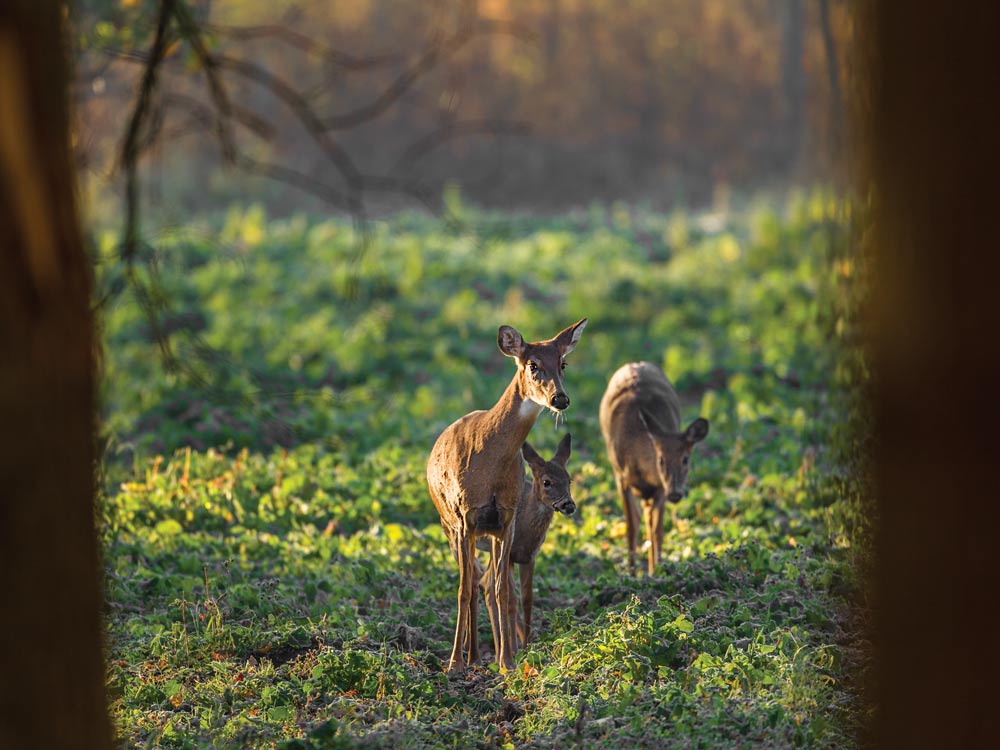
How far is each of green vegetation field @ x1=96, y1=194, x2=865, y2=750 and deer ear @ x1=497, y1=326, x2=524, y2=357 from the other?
142 cm

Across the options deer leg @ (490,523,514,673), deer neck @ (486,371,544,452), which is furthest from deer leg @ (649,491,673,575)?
deer neck @ (486,371,544,452)

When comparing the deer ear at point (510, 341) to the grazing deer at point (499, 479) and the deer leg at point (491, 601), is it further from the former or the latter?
the deer leg at point (491, 601)

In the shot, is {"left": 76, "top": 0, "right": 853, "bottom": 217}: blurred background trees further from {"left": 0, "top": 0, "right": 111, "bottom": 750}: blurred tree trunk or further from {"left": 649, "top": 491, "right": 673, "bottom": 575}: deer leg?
{"left": 0, "top": 0, "right": 111, "bottom": 750}: blurred tree trunk

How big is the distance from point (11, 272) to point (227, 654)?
4.33 metres

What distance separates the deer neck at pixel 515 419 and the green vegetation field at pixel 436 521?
111 centimetres

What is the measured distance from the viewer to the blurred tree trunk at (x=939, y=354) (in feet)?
7.85

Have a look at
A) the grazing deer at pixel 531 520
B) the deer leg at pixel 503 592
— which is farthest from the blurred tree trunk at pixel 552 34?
the deer leg at pixel 503 592

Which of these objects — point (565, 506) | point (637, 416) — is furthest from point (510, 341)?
point (637, 416)

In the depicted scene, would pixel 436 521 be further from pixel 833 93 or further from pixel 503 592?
pixel 833 93

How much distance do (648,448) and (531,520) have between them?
2143 mm

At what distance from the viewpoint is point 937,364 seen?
2.44m

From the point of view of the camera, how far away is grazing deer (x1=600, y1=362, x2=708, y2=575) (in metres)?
9.34

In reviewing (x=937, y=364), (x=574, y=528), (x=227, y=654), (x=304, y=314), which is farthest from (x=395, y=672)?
(x=304, y=314)

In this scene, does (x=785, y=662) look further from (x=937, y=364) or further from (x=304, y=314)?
(x=304, y=314)
